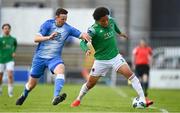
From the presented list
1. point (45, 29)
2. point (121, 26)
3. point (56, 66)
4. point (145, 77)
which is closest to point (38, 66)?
point (56, 66)

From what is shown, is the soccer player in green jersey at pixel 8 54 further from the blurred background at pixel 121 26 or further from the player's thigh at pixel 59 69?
the blurred background at pixel 121 26

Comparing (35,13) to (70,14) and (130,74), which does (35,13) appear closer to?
(70,14)

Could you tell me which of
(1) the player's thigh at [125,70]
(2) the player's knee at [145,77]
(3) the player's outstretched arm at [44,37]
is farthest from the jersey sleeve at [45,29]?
(2) the player's knee at [145,77]

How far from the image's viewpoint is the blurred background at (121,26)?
37.8 m

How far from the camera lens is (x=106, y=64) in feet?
59.6

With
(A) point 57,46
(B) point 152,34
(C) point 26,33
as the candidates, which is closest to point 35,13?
(C) point 26,33

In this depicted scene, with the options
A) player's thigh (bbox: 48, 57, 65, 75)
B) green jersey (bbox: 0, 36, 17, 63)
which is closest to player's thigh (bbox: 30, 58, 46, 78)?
player's thigh (bbox: 48, 57, 65, 75)

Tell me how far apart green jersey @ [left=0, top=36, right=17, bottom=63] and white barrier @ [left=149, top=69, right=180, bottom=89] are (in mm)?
13341

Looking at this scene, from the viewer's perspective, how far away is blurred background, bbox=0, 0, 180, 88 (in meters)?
37.8

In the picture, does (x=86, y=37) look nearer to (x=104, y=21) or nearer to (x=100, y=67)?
(x=104, y=21)

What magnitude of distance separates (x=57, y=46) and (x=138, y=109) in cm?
242

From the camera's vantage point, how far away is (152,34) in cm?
4234

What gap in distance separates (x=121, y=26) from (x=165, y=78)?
8.86 m

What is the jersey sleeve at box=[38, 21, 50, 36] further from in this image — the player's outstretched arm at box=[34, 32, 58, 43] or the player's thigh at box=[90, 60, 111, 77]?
the player's thigh at box=[90, 60, 111, 77]
